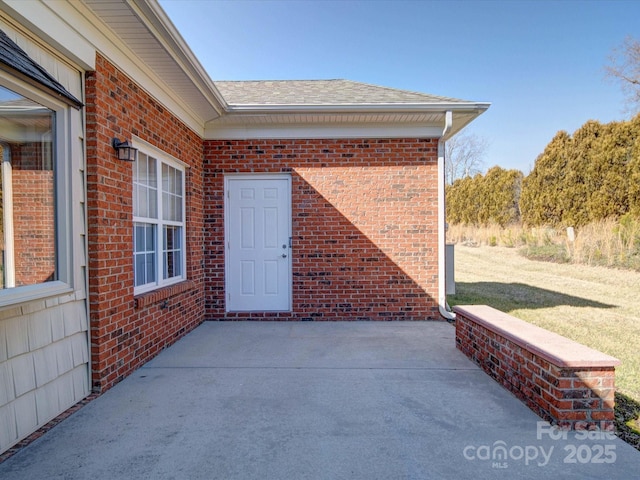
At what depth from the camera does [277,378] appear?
3490 millimetres

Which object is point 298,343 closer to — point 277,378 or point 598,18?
point 277,378

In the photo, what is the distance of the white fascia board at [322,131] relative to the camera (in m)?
5.79

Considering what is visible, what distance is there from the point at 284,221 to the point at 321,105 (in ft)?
6.17

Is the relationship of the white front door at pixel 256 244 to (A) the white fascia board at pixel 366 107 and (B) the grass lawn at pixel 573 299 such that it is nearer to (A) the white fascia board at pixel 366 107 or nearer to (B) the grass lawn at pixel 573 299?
(A) the white fascia board at pixel 366 107

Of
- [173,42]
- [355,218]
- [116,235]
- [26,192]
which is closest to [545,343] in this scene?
[355,218]

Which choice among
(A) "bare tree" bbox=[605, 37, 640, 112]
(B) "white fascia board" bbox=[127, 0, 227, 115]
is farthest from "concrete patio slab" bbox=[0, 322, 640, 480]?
(A) "bare tree" bbox=[605, 37, 640, 112]

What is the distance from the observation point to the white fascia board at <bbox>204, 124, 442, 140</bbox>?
19.0ft

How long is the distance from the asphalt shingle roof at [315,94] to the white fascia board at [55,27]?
2597 millimetres

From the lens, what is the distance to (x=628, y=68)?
52.8ft

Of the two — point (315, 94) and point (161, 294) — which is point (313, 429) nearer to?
point (161, 294)

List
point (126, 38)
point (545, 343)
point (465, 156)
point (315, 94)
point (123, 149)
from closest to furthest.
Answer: point (545, 343) < point (126, 38) < point (123, 149) < point (315, 94) < point (465, 156)

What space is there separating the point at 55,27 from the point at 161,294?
2.69m

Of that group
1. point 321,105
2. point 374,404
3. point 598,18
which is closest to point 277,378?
point 374,404

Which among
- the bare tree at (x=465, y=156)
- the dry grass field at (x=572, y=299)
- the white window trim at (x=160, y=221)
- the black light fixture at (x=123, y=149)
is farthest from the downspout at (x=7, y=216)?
the bare tree at (x=465, y=156)
